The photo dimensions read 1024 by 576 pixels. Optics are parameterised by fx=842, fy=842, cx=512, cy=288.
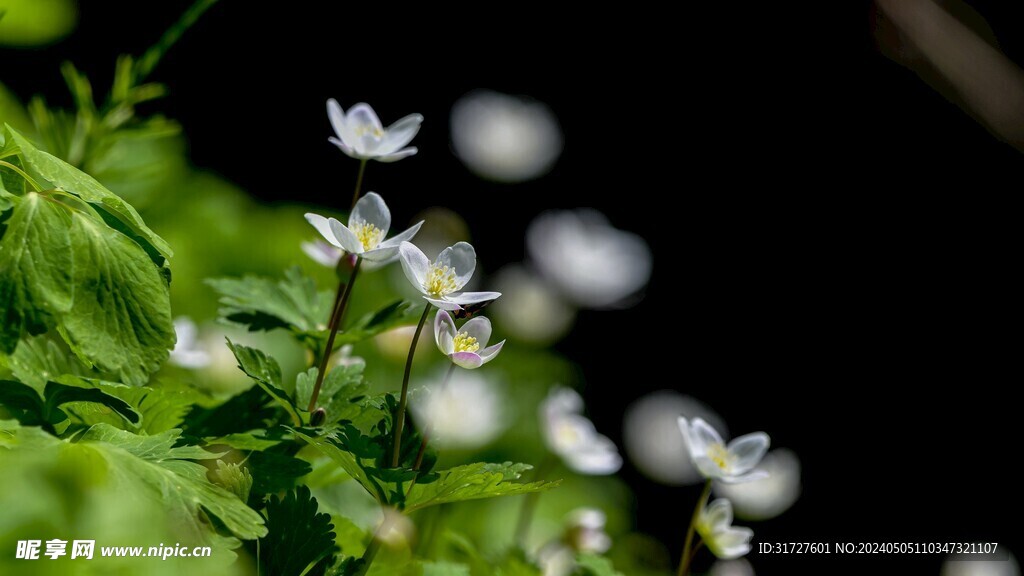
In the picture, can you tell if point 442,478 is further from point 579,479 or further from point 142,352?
point 579,479

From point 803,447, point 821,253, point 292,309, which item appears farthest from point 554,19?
point 292,309

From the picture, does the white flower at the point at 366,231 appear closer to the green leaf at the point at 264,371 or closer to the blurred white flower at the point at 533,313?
the green leaf at the point at 264,371

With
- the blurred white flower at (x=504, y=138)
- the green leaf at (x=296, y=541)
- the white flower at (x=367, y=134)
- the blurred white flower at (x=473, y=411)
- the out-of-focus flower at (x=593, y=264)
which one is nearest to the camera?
the green leaf at (x=296, y=541)

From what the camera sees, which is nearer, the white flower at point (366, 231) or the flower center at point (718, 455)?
the white flower at point (366, 231)

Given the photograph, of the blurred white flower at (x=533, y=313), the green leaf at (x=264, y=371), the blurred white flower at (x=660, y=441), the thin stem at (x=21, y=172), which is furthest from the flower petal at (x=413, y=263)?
the blurred white flower at (x=660, y=441)

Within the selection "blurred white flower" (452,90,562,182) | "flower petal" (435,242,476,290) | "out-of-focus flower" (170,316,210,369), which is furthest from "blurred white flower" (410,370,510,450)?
"blurred white flower" (452,90,562,182)

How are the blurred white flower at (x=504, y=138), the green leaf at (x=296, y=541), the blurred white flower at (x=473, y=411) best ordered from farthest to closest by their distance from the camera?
1. the blurred white flower at (x=504, y=138)
2. the blurred white flower at (x=473, y=411)
3. the green leaf at (x=296, y=541)

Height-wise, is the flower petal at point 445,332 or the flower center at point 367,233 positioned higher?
the flower center at point 367,233

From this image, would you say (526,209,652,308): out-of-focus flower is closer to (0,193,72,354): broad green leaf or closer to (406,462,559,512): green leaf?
(406,462,559,512): green leaf
